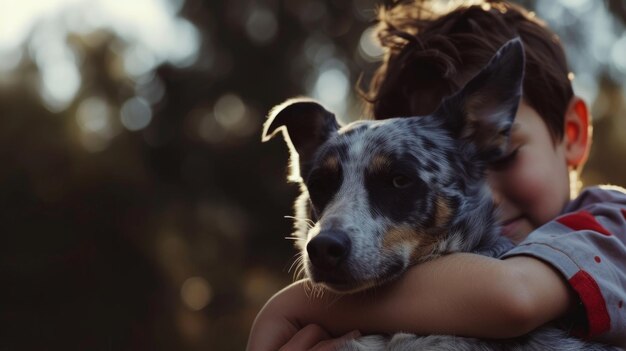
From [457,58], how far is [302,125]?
94 cm

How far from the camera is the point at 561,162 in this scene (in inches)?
171

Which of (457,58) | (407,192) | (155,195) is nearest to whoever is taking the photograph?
(407,192)

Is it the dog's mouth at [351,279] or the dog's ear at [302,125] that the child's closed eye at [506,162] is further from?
the dog's mouth at [351,279]

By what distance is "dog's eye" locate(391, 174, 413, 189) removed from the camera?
350 centimetres

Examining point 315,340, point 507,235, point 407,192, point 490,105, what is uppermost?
point 490,105

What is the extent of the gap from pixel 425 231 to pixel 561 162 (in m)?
1.26

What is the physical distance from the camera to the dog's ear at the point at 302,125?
4.03 m

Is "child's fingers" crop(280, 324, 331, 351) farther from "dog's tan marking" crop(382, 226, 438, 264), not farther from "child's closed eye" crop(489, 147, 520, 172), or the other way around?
"child's closed eye" crop(489, 147, 520, 172)

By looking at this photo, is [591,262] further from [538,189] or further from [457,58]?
[457,58]

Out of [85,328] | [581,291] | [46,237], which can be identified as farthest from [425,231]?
[46,237]

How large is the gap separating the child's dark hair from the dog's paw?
1586mm

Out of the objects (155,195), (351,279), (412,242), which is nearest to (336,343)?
(351,279)

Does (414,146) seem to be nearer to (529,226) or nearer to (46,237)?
(529,226)

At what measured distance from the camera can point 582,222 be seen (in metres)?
3.40
